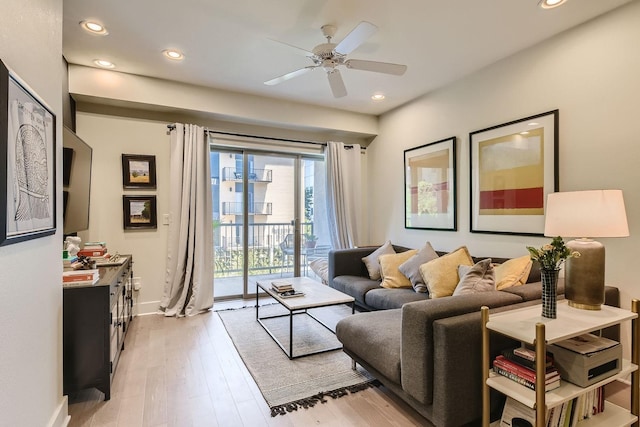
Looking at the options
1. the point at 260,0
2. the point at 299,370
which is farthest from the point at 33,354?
the point at 260,0

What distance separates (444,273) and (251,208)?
275 centimetres

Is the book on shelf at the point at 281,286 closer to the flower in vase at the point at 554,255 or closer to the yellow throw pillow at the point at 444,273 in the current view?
the yellow throw pillow at the point at 444,273

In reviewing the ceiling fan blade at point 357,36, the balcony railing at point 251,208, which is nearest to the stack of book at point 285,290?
the balcony railing at point 251,208

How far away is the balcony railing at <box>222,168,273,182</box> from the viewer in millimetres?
4383

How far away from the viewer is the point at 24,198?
4.26 feet

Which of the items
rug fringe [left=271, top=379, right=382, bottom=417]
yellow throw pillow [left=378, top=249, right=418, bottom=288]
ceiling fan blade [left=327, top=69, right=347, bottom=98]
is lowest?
rug fringe [left=271, top=379, right=382, bottom=417]

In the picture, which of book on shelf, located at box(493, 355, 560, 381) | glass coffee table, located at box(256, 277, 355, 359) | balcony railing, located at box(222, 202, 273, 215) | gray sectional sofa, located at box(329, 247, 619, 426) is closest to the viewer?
book on shelf, located at box(493, 355, 560, 381)

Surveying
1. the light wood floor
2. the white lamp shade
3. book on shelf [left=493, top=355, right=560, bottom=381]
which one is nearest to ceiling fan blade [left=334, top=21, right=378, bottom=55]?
the white lamp shade

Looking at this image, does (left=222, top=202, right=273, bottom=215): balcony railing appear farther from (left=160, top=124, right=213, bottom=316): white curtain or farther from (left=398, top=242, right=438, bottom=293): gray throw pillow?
(left=398, top=242, right=438, bottom=293): gray throw pillow

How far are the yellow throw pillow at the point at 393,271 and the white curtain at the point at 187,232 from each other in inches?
83.5

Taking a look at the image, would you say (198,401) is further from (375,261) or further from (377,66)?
(377,66)

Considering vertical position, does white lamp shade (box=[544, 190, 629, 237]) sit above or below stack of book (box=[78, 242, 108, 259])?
above

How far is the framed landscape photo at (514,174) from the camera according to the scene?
2.71 metres

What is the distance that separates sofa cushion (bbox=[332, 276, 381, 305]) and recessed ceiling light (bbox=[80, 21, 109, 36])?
130 inches
